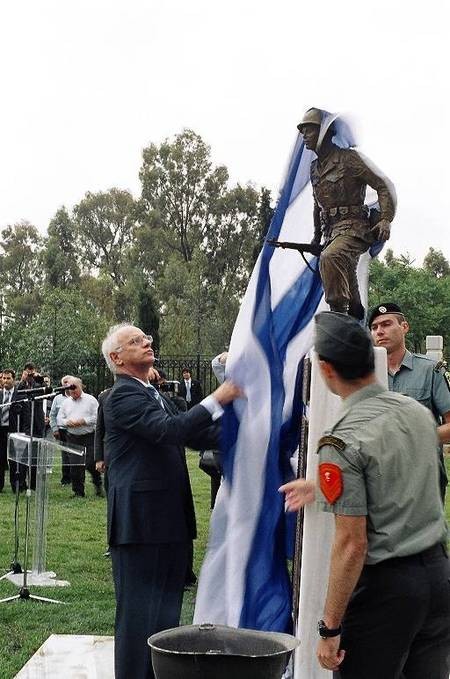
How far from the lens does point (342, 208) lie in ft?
14.1

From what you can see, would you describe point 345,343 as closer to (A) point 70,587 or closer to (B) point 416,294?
(A) point 70,587

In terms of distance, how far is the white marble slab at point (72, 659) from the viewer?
4.84m

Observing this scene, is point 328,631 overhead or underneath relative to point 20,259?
underneath

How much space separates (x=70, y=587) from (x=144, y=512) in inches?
143

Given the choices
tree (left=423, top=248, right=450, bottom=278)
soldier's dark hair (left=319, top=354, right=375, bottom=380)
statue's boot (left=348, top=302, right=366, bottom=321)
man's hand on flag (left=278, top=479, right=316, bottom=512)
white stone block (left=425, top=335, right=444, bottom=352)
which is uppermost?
tree (left=423, top=248, right=450, bottom=278)

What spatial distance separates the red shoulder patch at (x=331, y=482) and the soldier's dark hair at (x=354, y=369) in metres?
0.30

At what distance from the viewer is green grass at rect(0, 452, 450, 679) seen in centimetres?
582

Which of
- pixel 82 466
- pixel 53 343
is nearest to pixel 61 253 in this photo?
pixel 53 343

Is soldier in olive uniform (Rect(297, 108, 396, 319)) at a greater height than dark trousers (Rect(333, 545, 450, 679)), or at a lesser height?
greater

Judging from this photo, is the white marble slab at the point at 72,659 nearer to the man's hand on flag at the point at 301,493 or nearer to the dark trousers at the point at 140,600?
the dark trousers at the point at 140,600

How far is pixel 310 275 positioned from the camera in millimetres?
4633

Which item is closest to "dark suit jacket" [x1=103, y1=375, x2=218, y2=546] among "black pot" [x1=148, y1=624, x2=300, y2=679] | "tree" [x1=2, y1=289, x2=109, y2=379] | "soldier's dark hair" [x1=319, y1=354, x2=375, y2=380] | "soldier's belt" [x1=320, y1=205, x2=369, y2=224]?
"black pot" [x1=148, y1=624, x2=300, y2=679]

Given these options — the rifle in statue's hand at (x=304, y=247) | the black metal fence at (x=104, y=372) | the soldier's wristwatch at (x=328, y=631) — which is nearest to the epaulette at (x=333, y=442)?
the soldier's wristwatch at (x=328, y=631)

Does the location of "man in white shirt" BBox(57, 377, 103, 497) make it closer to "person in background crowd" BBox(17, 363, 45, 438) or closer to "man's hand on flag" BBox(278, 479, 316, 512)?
"person in background crowd" BBox(17, 363, 45, 438)
